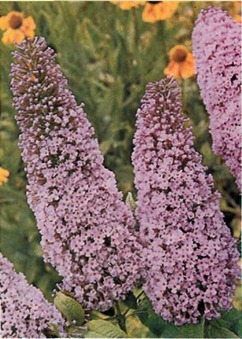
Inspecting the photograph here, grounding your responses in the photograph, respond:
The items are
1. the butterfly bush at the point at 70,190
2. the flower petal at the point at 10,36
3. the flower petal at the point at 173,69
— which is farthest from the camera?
the flower petal at the point at 173,69

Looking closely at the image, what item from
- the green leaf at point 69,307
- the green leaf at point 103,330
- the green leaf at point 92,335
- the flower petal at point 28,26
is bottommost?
the green leaf at point 92,335

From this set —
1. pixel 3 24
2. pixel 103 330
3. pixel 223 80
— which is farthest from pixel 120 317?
pixel 3 24

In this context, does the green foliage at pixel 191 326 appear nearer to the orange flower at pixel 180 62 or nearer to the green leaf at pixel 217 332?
the green leaf at pixel 217 332

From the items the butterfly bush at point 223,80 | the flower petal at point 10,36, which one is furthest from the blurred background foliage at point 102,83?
the butterfly bush at point 223,80

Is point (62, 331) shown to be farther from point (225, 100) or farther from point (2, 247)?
point (2, 247)

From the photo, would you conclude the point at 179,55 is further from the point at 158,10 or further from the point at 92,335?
the point at 92,335

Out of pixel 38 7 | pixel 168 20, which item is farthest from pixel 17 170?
pixel 168 20
